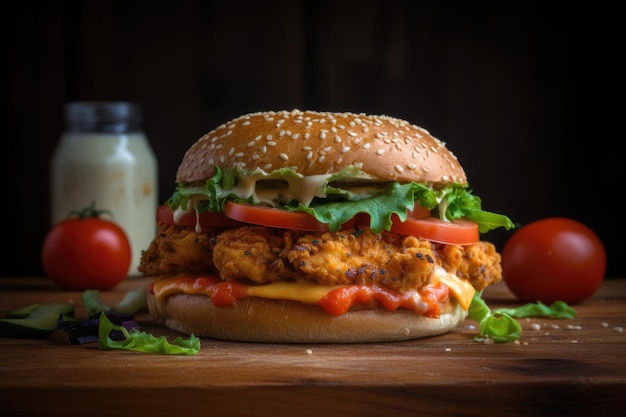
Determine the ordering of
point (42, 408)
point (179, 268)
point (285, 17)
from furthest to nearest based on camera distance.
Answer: point (285, 17) → point (179, 268) → point (42, 408)

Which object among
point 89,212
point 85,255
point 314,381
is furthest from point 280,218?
point 89,212

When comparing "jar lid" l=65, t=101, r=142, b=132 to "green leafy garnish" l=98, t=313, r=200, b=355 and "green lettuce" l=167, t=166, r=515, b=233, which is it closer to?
"green lettuce" l=167, t=166, r=515, b=233

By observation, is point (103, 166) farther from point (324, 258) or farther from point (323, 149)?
point (324, 258)

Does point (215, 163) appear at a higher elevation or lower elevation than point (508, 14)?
lower

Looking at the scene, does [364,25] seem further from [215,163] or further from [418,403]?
[418,403]

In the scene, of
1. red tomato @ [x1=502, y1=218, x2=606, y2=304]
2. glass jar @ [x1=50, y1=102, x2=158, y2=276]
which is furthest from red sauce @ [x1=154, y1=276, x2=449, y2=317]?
glass jar @ [x1=50, y1=102, x2=158, y2=276]

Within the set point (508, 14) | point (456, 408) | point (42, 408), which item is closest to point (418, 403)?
point (456, 408)
